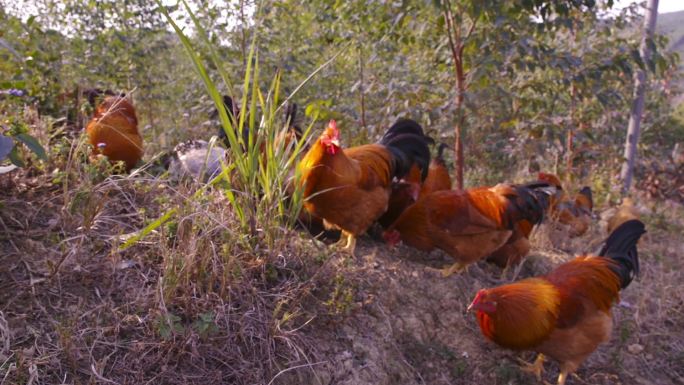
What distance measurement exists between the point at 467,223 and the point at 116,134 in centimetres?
250

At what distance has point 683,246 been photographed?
16.9ft

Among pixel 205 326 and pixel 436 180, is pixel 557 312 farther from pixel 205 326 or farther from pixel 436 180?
pixel 205 326

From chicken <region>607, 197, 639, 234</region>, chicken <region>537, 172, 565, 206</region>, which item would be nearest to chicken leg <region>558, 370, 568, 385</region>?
chicken <region>537, 172, 565, 206</region>

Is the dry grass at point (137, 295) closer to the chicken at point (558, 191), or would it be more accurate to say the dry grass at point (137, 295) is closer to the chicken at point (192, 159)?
the chicken at point (192, 159)

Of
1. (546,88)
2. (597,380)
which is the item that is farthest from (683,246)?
(597,380)

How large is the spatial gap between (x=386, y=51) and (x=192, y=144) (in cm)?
195

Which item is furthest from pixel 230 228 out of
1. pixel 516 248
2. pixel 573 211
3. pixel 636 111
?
pixel 636 111

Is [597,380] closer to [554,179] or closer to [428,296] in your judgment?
[428,296]

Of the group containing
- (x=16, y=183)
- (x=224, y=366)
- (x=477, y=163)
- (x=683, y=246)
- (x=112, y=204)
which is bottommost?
(x=683, y=246)

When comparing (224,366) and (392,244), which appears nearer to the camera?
(224,366)

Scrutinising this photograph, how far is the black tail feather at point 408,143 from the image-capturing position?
159 inches

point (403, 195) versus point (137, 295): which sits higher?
point (137, 295)

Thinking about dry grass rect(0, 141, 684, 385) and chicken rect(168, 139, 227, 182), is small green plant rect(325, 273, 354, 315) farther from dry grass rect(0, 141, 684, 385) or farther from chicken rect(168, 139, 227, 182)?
chicken rect(168, 139, 227, 182)

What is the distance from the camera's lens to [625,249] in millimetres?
3434
